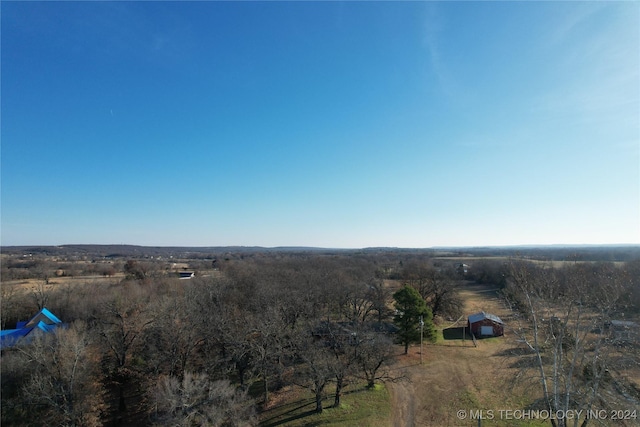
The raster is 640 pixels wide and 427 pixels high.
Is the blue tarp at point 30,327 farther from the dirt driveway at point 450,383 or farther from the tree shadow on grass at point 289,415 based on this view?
the dirt driveway at point 450,383

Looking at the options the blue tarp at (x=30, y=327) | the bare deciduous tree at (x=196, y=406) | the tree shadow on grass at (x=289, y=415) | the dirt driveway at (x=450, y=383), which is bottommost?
the tree shadow on grass at (x=289, y=415)

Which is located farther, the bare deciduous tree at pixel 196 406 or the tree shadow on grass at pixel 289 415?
the tree shadow on grass at pixel 289 415

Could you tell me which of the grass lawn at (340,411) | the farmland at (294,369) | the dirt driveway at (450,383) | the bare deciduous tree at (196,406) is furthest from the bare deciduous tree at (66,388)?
the dirt driveway at (450,383)

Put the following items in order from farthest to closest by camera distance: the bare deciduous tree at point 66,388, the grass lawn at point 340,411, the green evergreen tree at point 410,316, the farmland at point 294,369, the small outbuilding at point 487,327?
the small outbuilding at point 487,327
the green evergreen tree at point 410,316
the grass lawn at point 340,411
the farmland at point 294,369
the bare deciduous tree at point 66,388

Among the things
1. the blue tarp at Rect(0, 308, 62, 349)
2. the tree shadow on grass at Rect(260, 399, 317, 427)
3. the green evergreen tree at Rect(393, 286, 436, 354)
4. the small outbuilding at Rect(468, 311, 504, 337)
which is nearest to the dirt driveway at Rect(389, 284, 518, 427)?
the small outbuilding at Rect(468, 311, 504, 337)

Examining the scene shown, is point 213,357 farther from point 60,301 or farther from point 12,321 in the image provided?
point 12,321

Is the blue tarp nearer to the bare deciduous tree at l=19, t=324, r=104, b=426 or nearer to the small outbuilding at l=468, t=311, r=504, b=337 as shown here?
the bare deciduous tree at l=19, t=324, r=104, b=426

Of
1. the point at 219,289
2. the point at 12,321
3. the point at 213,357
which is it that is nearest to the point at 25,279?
the point at 12,321

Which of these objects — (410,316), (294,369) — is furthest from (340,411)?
(410,316)
